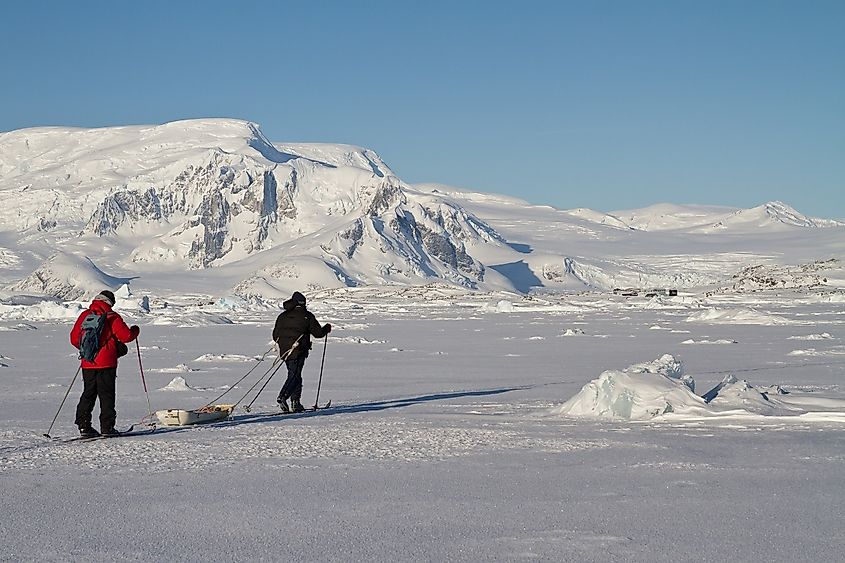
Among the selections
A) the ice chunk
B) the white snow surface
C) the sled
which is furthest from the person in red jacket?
the ice chunk

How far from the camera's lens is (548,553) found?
4.62 metres

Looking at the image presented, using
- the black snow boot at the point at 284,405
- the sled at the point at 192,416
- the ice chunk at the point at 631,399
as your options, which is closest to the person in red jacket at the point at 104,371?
Answer: the sled at the point at 192,416

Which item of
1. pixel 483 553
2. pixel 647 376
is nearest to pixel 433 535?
pixel 483 553

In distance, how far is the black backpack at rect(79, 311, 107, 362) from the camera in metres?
8.36

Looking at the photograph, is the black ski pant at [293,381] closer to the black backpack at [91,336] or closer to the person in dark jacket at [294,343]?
the person in dark jacket at [294,343]

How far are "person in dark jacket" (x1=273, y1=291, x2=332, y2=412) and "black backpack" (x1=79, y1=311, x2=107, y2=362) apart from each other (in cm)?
232

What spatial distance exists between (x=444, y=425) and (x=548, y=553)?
4.34 meters

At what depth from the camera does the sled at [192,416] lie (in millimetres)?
9023

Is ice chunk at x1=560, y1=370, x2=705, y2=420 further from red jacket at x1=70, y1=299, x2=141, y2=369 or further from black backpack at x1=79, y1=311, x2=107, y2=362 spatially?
black backpack at x1=79, y1=311, x2=107, y2=362

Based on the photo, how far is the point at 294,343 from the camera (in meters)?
10.6

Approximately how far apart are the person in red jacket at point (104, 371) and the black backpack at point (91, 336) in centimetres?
4

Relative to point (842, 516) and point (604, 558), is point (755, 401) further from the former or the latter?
point (604, 558)

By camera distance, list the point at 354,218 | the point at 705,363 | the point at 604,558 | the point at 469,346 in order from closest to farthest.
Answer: the point at 604,558 → the point at 705,363 → the point at 469,346 → the point at 354,218

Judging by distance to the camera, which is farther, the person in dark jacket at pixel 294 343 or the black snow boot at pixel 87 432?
the person in dark jacket at pixel 294 343
